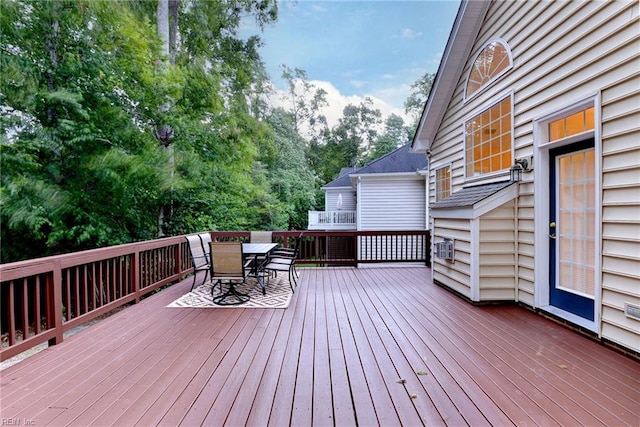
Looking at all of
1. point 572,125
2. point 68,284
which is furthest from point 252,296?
point 572,125

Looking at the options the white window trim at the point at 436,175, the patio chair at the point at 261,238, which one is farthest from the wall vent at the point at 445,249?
the patio chair at the point at 261,238

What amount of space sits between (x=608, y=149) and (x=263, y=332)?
12.1 feet

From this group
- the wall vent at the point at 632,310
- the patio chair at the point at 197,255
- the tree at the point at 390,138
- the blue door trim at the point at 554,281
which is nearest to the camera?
the wall vent at the point at 632,310

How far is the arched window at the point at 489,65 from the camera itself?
412 centimetres

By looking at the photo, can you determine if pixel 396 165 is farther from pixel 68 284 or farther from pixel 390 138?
pixel 390 138

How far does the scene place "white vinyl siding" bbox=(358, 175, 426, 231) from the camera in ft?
34.2

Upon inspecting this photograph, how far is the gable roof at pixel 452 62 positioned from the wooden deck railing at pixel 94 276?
2.46 metres

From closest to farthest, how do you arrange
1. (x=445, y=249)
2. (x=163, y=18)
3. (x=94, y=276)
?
(x=94, y=276) → (x=445, y=249) → (x=163, y=18)

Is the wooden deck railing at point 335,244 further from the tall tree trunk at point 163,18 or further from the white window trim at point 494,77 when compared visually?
the tall tree trunk at point 163,18

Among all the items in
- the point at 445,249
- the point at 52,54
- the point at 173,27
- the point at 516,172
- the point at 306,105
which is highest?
the point at 306,105

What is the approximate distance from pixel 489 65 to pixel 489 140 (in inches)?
45.8

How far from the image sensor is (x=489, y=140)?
4484 mm

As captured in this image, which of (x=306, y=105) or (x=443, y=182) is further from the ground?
(x=306, y=105)

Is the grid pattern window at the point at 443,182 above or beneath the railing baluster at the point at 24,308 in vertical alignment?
above
